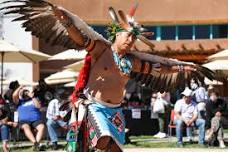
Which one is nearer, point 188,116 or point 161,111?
point 188,116

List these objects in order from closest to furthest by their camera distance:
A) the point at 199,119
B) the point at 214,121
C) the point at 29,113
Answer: the point at 29,113 < the point at 214,121 < the point at 199,119

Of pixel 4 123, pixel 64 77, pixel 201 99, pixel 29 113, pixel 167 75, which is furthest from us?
pixel 64 77

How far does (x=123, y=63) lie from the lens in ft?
22.1

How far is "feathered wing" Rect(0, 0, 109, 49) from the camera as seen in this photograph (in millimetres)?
6445

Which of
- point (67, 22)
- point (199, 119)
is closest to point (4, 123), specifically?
point (199, 119)

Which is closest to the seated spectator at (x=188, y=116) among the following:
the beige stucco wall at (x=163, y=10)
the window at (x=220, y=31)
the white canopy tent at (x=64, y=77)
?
the white canopy tent at (x=64, y=77)

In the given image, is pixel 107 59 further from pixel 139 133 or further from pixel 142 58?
pixel 139 133

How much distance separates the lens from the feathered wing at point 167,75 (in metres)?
7.27

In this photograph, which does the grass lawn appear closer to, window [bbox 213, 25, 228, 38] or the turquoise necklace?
the turquoise necklace

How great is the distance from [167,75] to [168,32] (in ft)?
94.1

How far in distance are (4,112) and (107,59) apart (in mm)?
6978

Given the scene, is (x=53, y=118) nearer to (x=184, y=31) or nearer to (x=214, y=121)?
(x=214, y=121)

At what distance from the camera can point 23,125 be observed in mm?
14109

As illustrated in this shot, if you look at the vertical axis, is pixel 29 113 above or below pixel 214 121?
above
